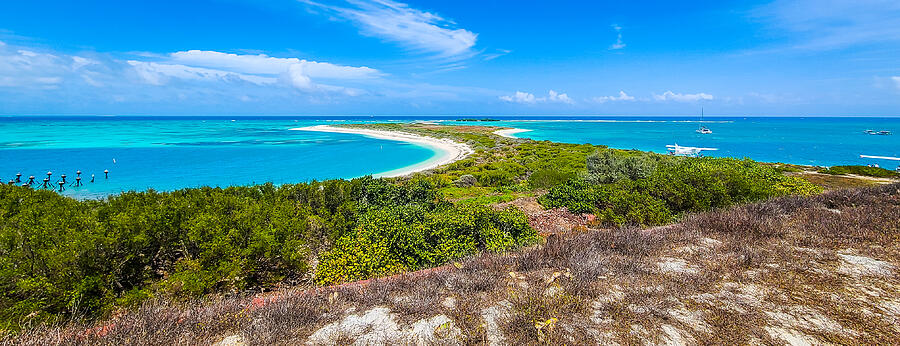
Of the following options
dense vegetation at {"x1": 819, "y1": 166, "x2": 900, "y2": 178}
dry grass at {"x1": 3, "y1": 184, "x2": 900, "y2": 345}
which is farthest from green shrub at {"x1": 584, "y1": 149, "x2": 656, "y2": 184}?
dense vegetation at {"x1": 819, "y1": 166, "x2": 900, "y2": 178}

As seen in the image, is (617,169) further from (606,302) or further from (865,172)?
(865,172)

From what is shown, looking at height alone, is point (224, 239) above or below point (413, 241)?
above

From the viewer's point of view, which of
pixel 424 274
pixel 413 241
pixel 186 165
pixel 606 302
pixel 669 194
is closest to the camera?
pixel 606 302

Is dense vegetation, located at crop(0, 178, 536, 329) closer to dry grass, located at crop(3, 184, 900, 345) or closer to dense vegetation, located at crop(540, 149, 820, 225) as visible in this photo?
dry grass, located at crop(3, 184, 900, 345)

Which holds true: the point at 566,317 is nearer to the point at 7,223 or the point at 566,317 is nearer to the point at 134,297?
the point at 134,297

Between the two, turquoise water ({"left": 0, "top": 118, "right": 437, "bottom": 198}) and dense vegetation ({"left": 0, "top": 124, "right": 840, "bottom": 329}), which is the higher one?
dense vegetation ({"left": 0, "top": 124, "right": 840, "bottom": 329})

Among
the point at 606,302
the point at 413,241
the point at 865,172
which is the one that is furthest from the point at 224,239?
the point at 865,172

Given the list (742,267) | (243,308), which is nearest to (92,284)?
(243,308)
